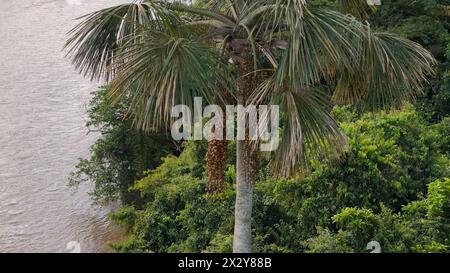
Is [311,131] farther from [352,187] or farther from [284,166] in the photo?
[352,187]

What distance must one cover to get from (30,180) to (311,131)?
8.76m

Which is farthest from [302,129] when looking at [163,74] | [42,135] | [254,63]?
[42,135]

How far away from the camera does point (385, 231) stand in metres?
6.21

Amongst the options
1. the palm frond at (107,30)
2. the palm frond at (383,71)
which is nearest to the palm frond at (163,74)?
the palm frond at (107,30)

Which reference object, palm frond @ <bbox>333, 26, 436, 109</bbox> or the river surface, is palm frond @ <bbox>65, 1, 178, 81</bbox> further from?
the river surface

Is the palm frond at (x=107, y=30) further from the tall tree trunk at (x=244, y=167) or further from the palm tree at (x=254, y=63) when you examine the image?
the tall tree trunk at (x=244, y=167)

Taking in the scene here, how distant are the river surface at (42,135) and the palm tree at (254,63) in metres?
5.54

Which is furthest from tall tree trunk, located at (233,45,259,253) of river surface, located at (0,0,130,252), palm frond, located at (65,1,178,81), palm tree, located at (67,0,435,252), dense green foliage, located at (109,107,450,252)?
river surface, located at (0,0,130,252)

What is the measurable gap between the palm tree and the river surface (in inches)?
218

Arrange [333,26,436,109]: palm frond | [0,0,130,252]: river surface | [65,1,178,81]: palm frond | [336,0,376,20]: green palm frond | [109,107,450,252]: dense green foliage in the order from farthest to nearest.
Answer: [0,0,130,252]: river surface → [109,107,450,252]: dense green foliage → [336,0,376,20]: green palm frond → [65,1,178,81]: palm frond → [333,26,436,109]: palm frond

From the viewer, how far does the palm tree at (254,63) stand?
13.9ft

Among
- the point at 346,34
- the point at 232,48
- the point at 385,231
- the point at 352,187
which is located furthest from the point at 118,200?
the point at 346,34

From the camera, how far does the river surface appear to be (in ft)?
34.2

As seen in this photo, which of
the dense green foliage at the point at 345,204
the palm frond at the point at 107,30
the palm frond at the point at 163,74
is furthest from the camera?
the dense green foliage at the point at 345,204
